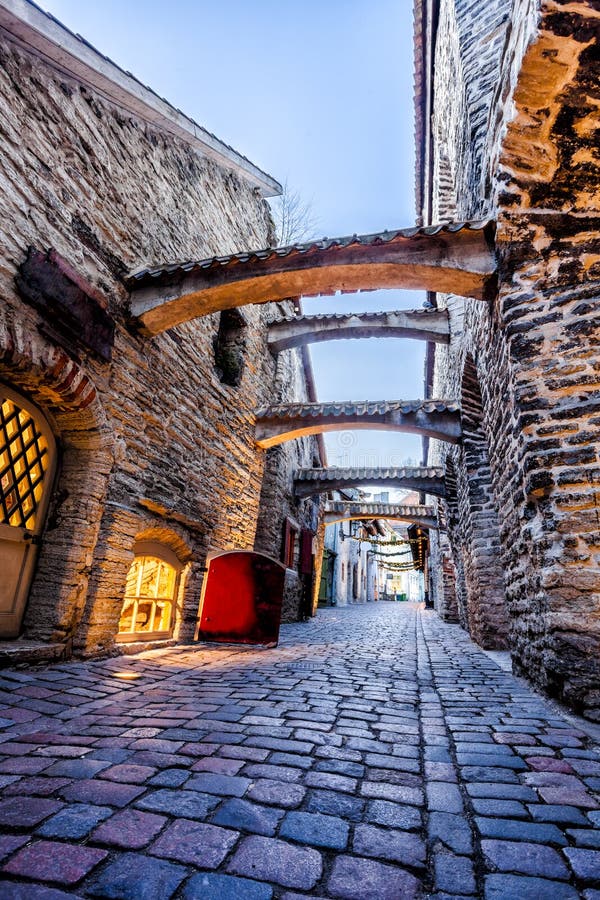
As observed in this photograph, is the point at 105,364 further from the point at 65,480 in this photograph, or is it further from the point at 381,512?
the point at 381,512

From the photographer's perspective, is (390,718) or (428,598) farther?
(428,598)

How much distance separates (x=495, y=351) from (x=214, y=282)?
3.15 meters

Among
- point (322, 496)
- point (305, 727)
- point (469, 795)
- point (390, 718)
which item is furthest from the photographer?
point (322, 496)

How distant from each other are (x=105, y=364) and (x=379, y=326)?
214 inches

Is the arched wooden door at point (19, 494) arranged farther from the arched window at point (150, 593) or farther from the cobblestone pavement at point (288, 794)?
the arched window at point (150, 593)

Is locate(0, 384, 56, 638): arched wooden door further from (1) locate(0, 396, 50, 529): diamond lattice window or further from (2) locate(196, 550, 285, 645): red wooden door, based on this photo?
(2) locate(196, 550, 285, 645): red wooden door

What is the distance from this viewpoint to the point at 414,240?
4.64 m

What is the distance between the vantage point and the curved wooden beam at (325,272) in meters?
4.41

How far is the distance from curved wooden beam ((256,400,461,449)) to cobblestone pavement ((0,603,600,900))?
213 inches

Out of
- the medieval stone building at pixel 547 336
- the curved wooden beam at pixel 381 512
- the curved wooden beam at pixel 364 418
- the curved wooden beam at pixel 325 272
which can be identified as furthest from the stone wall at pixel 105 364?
the curved wooden beam at pixel 381 512

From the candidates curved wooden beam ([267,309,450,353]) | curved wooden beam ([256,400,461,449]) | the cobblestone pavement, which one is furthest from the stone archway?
curved wooden beam ([267,309,450,353])

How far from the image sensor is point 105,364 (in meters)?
4.43

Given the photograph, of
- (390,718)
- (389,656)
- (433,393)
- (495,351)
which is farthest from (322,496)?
(390,718)

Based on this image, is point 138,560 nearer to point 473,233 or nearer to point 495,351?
point 495,351
